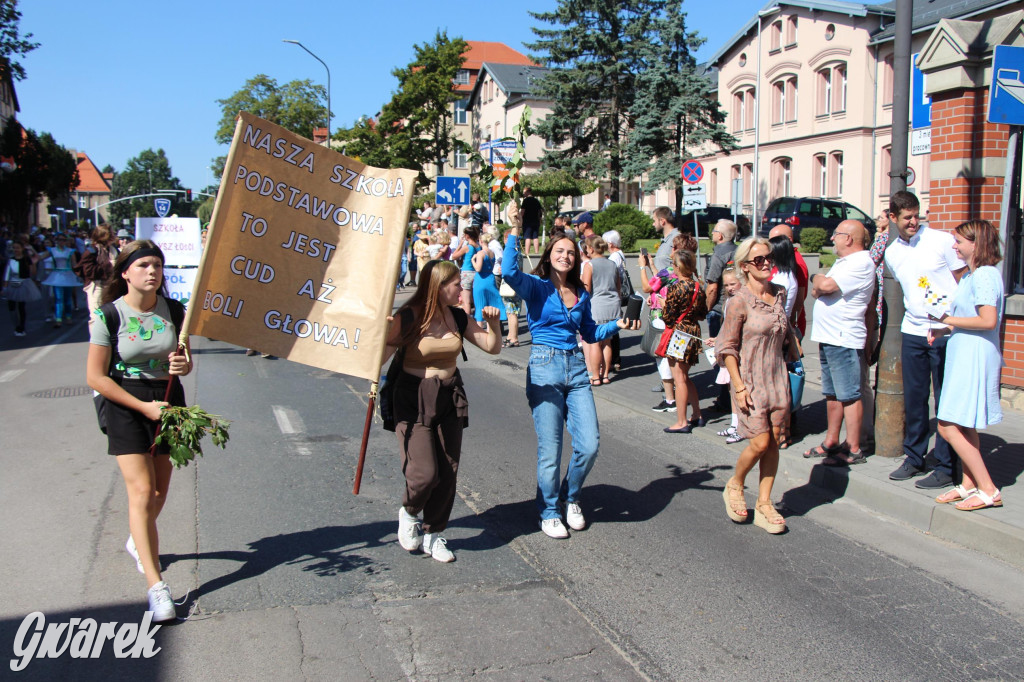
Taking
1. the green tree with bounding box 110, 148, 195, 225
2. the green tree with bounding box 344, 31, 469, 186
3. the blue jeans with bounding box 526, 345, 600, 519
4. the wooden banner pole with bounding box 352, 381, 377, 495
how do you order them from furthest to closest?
the green tree with bounding box 110, 148, 195, 225, the green tree with bounding box 344, 31, 469, 186, the blue jeans with bounding box 526, 345, 600, 519, the wooden banner pole with bounding box 352, 381, 377, 495

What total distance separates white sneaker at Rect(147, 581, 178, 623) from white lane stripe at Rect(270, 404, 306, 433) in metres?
4.14

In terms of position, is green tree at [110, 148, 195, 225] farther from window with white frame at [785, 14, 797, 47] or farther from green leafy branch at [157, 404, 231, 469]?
green leafy branch at [157, 404, 231, 469]

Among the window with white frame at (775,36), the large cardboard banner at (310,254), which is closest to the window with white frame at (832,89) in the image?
the window with white frame at (775,36)

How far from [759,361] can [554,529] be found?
5.49ft

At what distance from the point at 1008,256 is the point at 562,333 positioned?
20.1 feet

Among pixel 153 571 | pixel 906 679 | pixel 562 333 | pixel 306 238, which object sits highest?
pixel 306 238

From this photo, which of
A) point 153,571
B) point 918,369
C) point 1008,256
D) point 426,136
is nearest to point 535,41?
point 426,136

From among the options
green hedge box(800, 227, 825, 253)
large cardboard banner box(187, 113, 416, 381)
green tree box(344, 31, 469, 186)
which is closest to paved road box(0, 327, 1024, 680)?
large cardboard banner box(187, 113, 416, 381)

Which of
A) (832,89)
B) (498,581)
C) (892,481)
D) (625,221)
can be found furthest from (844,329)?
(832,89)

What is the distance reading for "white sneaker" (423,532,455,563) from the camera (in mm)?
4898

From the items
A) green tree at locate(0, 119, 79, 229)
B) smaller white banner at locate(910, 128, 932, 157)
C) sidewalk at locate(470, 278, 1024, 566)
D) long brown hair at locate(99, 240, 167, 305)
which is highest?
green tree at locate(0, 119, 79, 229)

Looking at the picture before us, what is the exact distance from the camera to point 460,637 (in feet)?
13.1

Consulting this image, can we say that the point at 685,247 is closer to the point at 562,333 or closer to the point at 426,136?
the point at 562,333

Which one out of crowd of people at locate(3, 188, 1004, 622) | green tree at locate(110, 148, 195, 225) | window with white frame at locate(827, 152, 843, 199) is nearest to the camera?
crowd of people at locate(3, 188, 1004, 622)
